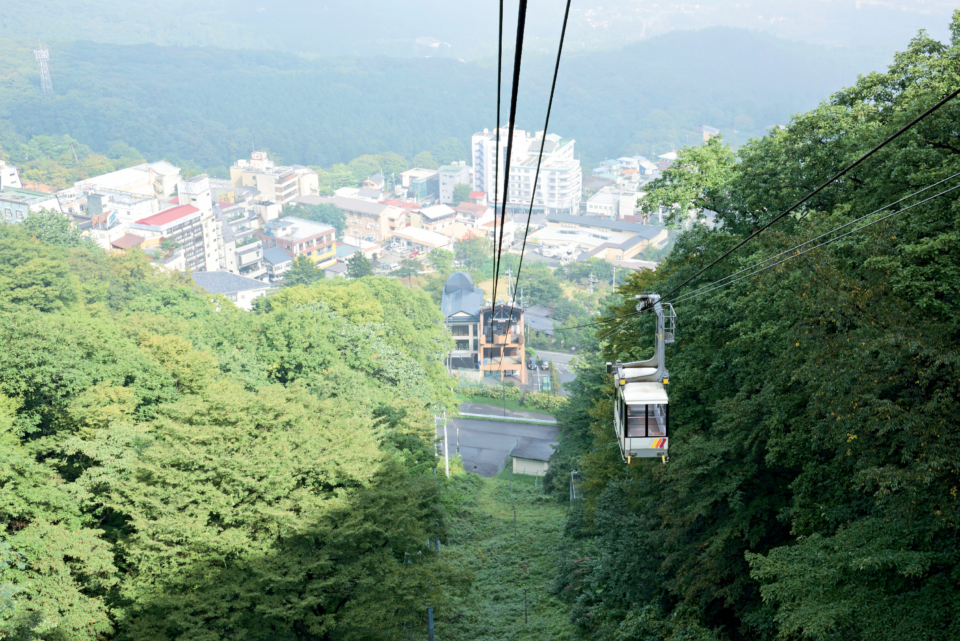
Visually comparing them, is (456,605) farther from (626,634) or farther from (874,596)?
(874,596)

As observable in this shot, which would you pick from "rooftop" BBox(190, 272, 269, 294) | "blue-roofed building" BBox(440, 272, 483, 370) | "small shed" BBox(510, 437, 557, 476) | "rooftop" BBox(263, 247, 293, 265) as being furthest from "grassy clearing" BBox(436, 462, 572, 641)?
"rooftop" BBox(263, 247, 293, 265)

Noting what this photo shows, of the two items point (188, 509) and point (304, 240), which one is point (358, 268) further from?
point (188, 509)

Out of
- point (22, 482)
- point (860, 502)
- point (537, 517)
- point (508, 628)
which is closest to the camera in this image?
point (860, 502)

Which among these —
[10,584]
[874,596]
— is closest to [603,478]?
[874,596]

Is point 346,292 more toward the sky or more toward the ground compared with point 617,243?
more toward the ground

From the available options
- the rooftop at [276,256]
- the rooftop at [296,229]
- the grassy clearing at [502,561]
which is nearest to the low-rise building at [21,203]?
the rooftop at [276,256]

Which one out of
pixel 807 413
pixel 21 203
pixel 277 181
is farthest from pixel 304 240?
pixel 807 413
